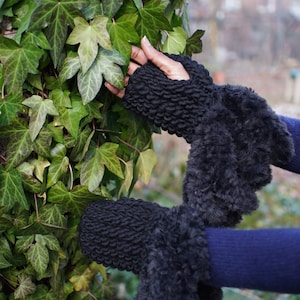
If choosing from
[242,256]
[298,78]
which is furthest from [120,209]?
[298,78]

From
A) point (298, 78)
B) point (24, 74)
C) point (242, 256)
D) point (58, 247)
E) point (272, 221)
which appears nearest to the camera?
point (242, 256)

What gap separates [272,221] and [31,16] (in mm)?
2934

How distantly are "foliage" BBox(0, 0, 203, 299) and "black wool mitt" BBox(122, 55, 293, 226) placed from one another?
78mm

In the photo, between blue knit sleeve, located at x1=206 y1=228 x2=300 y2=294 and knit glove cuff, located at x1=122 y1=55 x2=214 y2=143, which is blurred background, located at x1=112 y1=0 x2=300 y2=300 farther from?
blue knit sleeve, located at x1=206 y1=228 x2=300 y2=294

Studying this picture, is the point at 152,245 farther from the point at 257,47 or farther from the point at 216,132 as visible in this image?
the point at 257,47

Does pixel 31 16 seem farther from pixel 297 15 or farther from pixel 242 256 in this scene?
pixel 297 15

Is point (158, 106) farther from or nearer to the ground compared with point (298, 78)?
farther from the ground

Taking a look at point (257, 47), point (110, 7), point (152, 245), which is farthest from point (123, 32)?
point (257, 47)

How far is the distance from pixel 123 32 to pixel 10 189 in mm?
356

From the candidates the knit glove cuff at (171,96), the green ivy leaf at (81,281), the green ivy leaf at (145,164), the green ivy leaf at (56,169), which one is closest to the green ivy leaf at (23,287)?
the green ivy leaf at (81,281)

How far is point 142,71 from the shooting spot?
963 millimetres

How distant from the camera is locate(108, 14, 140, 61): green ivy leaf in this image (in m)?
0.94

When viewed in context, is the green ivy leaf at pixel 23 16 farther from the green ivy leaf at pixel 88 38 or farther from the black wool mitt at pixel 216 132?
the black wool mitt at pixel 216 132

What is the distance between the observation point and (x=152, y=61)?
97 cm
